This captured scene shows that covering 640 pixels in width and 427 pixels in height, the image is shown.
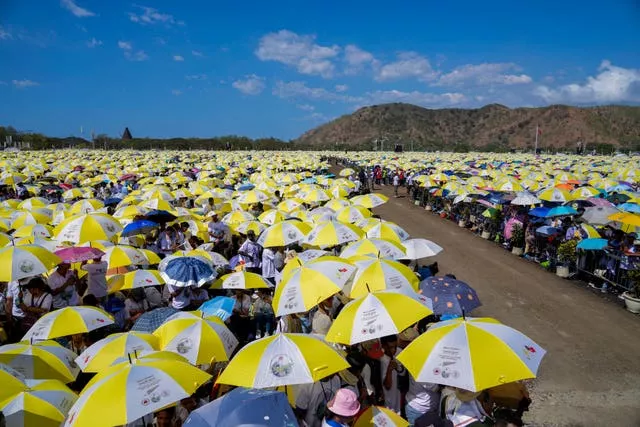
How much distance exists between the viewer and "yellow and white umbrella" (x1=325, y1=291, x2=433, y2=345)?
505 centimetres

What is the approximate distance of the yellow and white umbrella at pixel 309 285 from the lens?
6.03 meters

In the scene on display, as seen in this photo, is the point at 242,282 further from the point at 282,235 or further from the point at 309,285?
the point at 282,235

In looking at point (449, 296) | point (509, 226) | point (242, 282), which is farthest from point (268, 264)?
point (509, 226)

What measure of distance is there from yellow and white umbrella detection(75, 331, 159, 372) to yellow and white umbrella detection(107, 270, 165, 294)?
234 centimetres

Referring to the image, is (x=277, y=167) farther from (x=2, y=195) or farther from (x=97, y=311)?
(x=97, y=311)

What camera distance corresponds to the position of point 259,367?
4160mm

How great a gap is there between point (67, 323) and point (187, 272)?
2018 millimetres

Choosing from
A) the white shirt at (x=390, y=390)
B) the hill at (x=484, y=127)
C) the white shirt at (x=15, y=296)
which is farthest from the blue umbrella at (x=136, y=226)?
the hill at (x=484, y=127)

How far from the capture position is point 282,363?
4.16 m

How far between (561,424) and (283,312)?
4128mm

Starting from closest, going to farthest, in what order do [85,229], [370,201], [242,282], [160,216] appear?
[242,282] → [85,229] → [160,216] → [370,201]

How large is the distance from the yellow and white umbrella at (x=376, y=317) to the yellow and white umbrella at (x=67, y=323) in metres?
2.98

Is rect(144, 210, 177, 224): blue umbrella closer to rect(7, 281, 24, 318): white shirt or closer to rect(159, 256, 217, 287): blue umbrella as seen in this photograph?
rect(7, 281, 24, 318): white shirt

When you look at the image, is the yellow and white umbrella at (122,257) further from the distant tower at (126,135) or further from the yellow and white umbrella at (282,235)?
the distant tower at (126,135)
